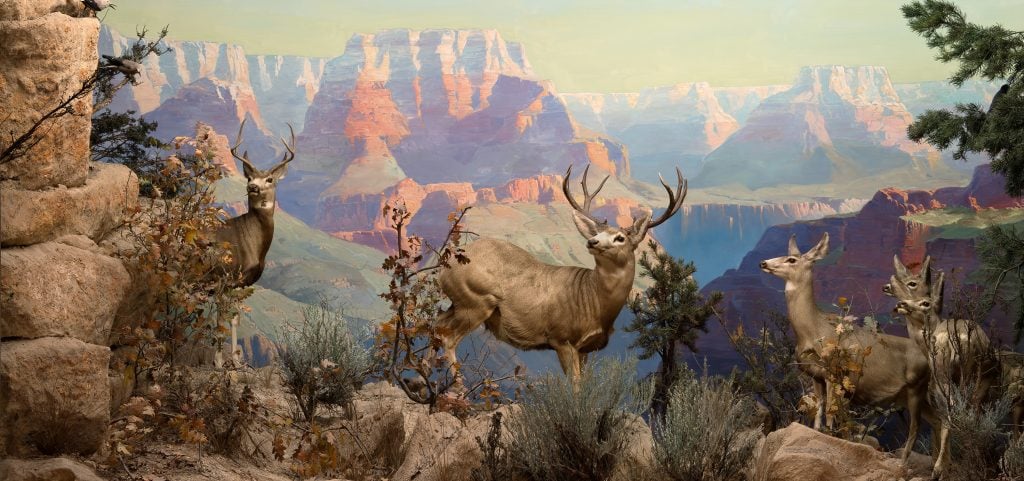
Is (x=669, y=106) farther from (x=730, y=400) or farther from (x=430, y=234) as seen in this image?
(x=730, y=400)

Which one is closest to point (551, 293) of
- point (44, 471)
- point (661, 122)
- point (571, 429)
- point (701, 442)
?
point (571, 429)

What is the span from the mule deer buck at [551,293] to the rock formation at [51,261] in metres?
2.82

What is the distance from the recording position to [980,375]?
7215 millimetres

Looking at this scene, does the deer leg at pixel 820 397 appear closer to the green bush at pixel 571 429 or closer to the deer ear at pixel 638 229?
the green bush at pixel 571 429

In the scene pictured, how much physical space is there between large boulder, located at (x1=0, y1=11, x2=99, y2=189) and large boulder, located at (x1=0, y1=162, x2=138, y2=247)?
0.11m

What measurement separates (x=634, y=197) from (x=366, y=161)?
5.83 meters

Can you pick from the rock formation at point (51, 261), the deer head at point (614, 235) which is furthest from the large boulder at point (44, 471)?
the deer head at point (614, 235)

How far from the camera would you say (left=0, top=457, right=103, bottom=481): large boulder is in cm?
519

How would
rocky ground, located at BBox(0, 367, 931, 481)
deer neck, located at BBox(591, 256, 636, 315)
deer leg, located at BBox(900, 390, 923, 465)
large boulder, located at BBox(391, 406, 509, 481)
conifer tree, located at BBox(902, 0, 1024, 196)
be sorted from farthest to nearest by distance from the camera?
1. conifer tree, located at BBox(902, 0, 1024, 196)
2. deer neck, located at BBox(591, 256, 636, 315)
3. deer leg, located at BBox(900, 390, 923, 465)
4. large boulder, located at BBox(391, 406, 509, 481)
5. rocky ground, located at BBox(0, 367, 931, 481)

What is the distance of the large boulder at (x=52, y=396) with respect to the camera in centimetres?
543

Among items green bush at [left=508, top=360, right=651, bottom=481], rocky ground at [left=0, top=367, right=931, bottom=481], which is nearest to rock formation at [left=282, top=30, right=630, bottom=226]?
rocky ground at [left=0, top=367, right=931, bottom=481]

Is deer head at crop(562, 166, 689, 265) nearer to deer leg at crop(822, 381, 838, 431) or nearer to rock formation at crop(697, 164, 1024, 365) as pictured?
deer leg at crop(822, 381, 838, 431)

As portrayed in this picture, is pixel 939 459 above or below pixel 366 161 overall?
above

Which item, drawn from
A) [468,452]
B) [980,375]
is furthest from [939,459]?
[468,452]
